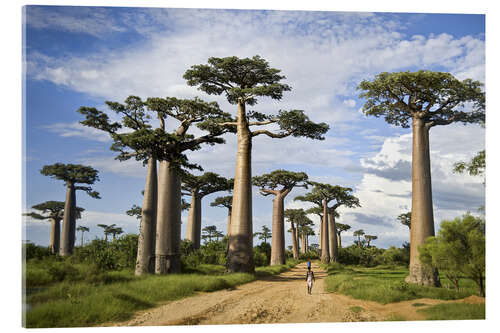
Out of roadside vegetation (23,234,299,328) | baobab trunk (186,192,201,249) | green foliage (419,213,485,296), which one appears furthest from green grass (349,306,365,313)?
baobab trunk (186,192,201,249)

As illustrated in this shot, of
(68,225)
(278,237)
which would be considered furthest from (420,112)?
(68,225)

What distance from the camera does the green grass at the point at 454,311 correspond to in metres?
7.63

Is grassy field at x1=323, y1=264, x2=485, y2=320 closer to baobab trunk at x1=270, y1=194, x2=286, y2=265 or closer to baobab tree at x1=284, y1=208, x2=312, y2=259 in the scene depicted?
baobab trunk at x1=270, y1=194, x2=286, y2=265

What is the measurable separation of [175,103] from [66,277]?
8.74 m

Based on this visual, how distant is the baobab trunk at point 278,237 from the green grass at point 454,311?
1939 centimetres

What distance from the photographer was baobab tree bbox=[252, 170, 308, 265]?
1079 inches

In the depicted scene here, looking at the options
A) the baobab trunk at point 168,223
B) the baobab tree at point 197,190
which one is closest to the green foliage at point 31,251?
the baobab trunk at point 168,223

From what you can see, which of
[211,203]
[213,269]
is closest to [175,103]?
[213,269]

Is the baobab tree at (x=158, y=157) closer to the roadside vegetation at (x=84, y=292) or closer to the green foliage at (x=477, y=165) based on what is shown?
the roadside vegetation at (x=84, y=292)

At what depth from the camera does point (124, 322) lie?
6.98 m

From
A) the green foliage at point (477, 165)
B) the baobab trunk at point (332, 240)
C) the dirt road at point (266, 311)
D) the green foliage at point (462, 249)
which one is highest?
the green foliage at point (477, 165)

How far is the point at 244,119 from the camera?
56.2 feet

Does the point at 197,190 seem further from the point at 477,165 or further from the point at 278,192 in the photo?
the point at 477,165
